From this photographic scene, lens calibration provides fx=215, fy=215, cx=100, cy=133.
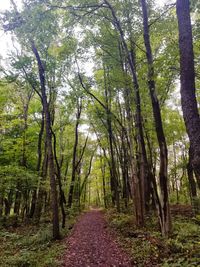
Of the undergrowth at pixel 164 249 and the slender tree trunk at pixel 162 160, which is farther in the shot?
the slender tree trunk at pixel 162 160

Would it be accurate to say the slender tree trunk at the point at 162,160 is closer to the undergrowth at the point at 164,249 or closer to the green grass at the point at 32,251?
the undergrowth at the point at 164,249

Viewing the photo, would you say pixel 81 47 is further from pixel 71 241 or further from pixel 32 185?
pixel 71 241

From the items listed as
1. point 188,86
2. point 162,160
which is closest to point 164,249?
point 162,160

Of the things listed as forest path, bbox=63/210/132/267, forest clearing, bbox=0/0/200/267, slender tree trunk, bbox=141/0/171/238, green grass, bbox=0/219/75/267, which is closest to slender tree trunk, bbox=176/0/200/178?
forest clearing, bbox=0/0/200/267

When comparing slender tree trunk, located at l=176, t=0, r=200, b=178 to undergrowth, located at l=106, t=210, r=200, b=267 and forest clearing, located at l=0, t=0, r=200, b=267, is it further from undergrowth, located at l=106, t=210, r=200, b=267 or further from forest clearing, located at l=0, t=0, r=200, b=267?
undergrowth, located at l=106, t=210, r=200, b=267

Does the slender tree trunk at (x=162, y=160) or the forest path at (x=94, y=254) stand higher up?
the slender tree trunk at (x=162, y=160)

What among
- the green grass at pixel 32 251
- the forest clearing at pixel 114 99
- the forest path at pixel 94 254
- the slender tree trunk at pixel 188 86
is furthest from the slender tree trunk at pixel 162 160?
the green grass at pixel 32 251

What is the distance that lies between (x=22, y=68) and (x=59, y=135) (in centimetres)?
1326

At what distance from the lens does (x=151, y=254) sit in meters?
6.48

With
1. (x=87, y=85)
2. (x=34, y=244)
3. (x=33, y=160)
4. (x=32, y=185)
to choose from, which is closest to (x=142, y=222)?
(x=34, y=244)

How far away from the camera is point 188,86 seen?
413 cm

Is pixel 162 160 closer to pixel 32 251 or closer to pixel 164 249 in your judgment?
pixel 164 249

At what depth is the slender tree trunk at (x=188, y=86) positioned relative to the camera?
12.2 feet

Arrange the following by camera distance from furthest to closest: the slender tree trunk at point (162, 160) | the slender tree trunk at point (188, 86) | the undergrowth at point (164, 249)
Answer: the slender tree trunk at point (162, 160) < the undergrowth at point (164, 249) < the slender tree trunk at point (188, 86)
